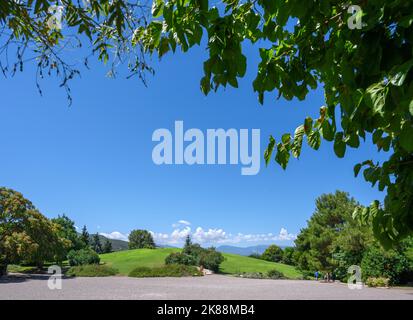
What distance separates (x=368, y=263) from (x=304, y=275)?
8.76m

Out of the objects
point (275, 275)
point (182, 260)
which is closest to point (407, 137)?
point (275, 275)

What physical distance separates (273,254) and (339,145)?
52.9 m

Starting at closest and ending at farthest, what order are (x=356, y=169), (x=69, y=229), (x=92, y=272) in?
1. (x=356, y=169)
2. (x=92, y=272)
3. (x=69, y=229)

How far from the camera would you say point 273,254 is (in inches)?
2053

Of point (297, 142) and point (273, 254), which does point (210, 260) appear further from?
point (297, 142)

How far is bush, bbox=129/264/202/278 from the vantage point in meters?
30.5

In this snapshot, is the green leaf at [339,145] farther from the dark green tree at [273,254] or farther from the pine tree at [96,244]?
the pine tree at [96,244]

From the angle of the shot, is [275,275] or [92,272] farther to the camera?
[275,275]

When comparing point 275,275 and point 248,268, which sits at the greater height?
point 275,275

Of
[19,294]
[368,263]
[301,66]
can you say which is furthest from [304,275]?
[301,66]

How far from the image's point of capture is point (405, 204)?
1771 mm
